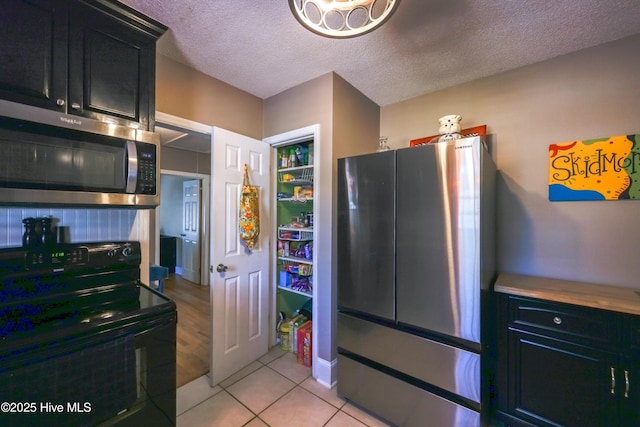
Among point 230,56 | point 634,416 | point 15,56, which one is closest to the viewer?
point 15,56

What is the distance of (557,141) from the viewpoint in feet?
5.81

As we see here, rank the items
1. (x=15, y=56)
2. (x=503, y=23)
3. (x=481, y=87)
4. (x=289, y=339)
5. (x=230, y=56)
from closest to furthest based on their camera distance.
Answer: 1. (x=15, y=56)
2. (x=503, y=23)
3. (x=230, y=56)
4. (x=481, y=87)
5. (x=289, y=339)

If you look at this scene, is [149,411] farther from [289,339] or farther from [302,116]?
[302,116]

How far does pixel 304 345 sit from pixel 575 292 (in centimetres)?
198

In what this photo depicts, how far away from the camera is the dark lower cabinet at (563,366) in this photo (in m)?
1.24

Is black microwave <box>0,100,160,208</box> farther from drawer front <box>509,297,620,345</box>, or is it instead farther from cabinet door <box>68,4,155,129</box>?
drawer front <box>509,297,620,345</box>

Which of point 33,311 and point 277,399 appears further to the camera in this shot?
point 277,399

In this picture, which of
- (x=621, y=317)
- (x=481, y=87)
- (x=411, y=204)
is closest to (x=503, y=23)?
(x=481, y=87)

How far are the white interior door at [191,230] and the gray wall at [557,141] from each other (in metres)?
4.49

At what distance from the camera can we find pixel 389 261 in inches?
63.6

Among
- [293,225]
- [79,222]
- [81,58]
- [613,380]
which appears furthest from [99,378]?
[613,380]

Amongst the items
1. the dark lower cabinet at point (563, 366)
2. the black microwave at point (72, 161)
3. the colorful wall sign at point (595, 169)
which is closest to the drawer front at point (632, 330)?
the dark lower cabinet at point (563, 366)

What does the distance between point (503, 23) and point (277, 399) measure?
115 inches

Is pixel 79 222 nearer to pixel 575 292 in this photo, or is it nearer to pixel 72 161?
pixel 72 161
